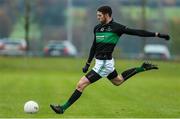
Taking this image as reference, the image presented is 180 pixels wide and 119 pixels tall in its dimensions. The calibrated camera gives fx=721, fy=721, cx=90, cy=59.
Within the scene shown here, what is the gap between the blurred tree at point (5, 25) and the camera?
71.2 metres

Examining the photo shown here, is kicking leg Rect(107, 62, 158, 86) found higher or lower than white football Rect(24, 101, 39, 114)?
higher

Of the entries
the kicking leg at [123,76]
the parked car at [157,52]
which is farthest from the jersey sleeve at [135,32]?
the parked car at [157,52]

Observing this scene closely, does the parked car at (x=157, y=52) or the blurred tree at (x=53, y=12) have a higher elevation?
the blurred tree at (x=53, y=12)

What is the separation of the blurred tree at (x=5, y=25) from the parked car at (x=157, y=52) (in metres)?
14.8

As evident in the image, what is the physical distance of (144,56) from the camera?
56969 mm

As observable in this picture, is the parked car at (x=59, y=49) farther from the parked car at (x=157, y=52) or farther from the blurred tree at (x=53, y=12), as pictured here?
the blurred tree at (x=53, y=12)

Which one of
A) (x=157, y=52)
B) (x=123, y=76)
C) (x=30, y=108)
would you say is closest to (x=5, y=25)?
(x=157, y=52)

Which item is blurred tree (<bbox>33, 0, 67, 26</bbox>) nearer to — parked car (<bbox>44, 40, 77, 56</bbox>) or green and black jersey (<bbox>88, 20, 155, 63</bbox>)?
parked car (<bbox>44, 40, 77, 56</bbox>)

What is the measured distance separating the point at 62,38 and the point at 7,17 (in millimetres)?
6185

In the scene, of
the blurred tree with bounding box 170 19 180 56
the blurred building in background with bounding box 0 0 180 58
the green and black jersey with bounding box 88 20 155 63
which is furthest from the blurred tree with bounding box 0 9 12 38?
the green and black jersey with bounding box 88 20 155 63

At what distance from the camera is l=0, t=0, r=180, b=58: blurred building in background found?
226 feet

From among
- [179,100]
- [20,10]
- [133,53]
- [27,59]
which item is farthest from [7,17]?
[179,100]

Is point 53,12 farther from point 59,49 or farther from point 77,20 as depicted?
point 59,49

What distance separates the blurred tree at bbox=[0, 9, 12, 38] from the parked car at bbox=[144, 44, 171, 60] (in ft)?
48.6
